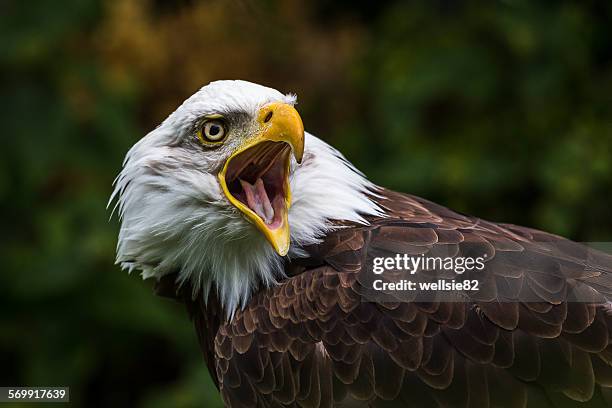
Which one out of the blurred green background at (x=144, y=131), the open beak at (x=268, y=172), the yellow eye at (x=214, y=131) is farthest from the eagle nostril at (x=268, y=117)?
the blurred green background at (x=144, y=131)

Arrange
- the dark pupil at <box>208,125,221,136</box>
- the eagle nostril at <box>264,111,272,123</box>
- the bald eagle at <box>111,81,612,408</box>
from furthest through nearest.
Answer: the dark pupil at <box>208,125,221,136</box> < the eagle nostril at <box>264,111,272,123</box> < the bald eagle at <box>111,81,612,408</box>

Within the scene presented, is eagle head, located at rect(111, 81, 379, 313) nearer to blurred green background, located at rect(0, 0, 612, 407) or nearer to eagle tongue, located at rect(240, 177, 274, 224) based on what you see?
eagle tongue, located at rect(240, 177, 274, 224)

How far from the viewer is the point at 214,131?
126 inches

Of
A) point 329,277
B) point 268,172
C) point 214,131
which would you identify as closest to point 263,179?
point 268,172

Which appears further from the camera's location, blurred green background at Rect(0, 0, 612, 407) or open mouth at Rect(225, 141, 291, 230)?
blurred green background at Rect(0, 0, 612, 407)

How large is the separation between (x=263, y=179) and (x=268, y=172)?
0.03 m

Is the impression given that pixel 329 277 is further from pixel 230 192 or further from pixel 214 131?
pixel 214 131

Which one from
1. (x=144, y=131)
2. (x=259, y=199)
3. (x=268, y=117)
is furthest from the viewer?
(x=144, y=131)

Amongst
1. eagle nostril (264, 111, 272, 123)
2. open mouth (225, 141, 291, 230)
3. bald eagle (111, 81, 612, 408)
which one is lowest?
bald eagle (111, 81, 612, 408)

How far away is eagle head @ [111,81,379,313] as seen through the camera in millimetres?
3158

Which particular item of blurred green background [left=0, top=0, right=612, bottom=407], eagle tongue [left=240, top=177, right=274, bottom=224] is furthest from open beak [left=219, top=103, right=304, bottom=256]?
blurred green background [left=0, top=0, right=612, bottom=407]

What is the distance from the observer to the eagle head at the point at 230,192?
10.4 ft

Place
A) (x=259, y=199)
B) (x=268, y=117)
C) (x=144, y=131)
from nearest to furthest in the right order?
1. (x=268, y=117)
2. (x=259, y=199)
3. (x=144, y=131)

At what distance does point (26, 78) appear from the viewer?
19.8 ft
